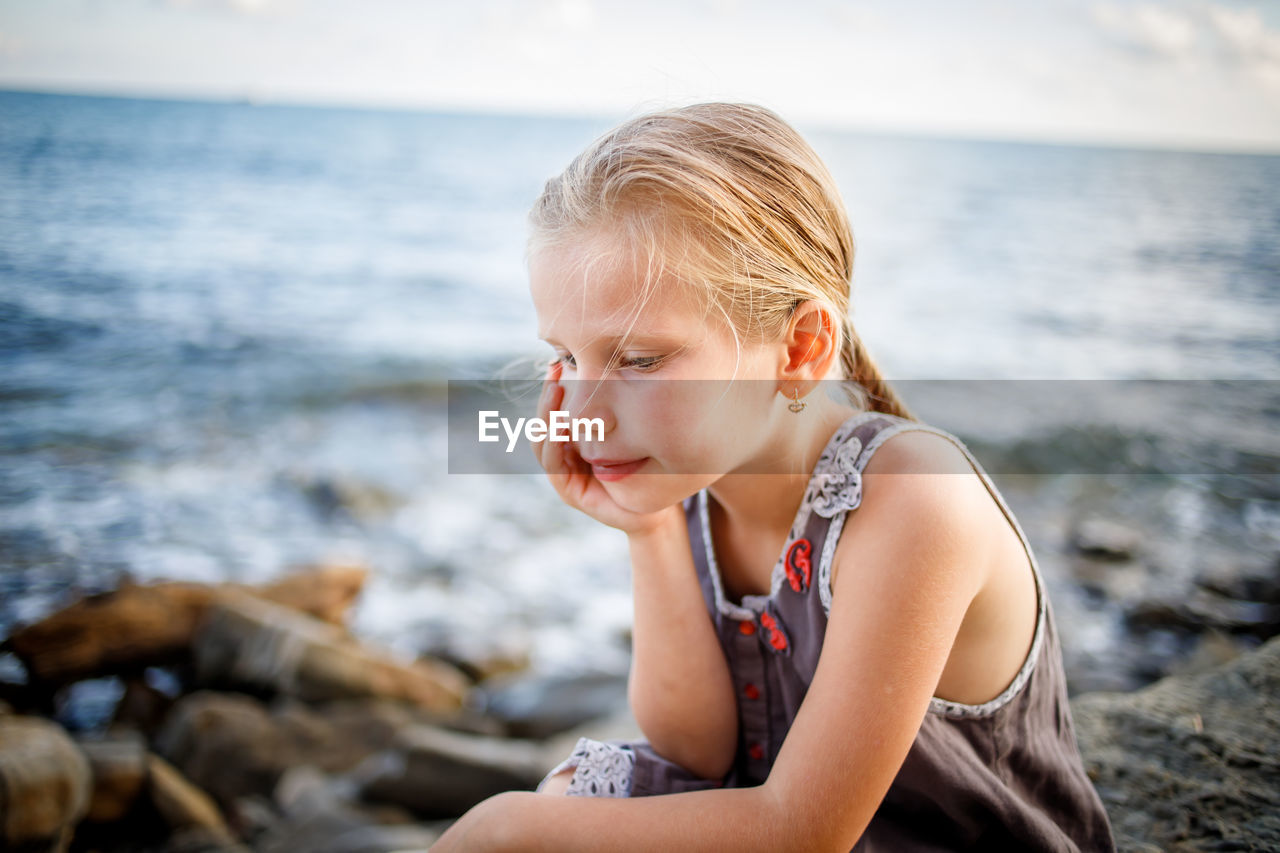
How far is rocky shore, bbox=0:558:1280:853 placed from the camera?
6.08ft

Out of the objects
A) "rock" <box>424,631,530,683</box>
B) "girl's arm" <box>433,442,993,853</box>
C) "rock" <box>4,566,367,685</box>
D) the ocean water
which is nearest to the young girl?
"girl's arm" <box>433,442,993,853</box>

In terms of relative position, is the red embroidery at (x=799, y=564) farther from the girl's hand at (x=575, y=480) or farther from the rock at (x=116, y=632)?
the rock at (x=116, y=632)

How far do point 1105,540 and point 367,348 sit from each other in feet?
29.1

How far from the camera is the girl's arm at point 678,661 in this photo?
1.56 metres

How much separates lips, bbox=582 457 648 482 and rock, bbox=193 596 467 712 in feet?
9.65

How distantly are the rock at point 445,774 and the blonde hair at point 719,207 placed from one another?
2459 millimetres

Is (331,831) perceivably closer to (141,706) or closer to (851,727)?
(141,706)

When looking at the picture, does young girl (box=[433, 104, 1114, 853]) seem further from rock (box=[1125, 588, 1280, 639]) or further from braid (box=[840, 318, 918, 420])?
rock (box=[1125, 588, 1280, 639])

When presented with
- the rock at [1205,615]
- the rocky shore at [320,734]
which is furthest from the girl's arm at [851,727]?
the rock at [1205,615]

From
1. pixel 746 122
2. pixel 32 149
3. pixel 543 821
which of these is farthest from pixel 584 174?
pixel 32 149

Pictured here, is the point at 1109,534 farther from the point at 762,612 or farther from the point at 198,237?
the point at 198,237

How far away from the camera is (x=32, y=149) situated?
29.4 metres

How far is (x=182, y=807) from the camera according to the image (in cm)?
302

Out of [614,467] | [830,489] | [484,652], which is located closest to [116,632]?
[484,652]
